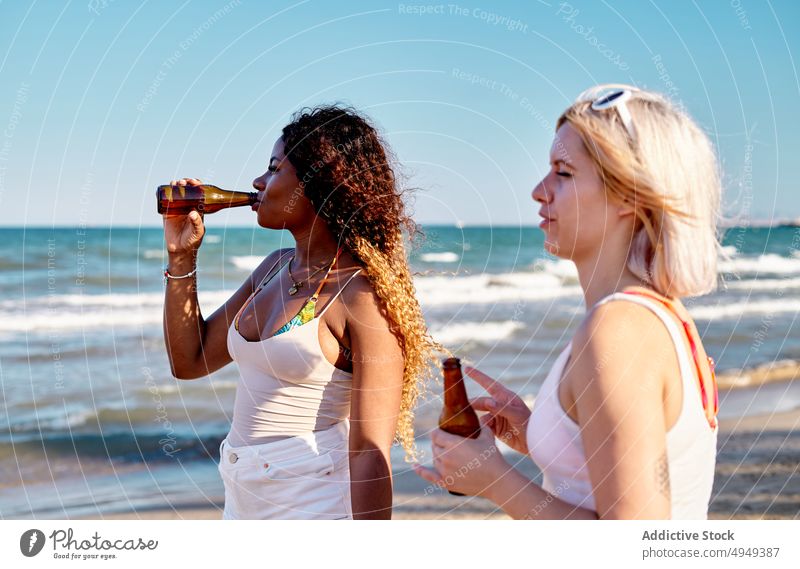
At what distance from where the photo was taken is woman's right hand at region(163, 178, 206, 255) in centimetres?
381

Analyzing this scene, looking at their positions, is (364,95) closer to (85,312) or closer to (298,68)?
(298,68)

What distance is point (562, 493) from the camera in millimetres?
2248

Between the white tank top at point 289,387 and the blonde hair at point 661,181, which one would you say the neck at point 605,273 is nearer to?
the blonde hair at point 661,181

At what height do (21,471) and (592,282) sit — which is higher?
(592,282)

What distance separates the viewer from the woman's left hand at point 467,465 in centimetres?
225

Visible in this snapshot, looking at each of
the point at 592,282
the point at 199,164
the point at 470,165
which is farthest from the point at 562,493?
the point at 199,164

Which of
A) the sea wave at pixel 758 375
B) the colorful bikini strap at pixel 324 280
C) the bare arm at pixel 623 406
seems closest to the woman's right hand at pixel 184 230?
the colorful bikini strap at pixel 324 280

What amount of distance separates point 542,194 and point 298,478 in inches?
61.2

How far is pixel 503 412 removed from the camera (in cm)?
280

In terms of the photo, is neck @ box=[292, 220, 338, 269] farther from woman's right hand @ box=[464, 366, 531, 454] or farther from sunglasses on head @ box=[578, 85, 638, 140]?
sunglasses on head @ box=[578, 85, 638, 140]

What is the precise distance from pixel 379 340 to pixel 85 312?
1502 centimetres

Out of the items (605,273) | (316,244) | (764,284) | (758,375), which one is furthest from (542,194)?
(764,284)

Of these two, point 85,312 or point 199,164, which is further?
point 85,312

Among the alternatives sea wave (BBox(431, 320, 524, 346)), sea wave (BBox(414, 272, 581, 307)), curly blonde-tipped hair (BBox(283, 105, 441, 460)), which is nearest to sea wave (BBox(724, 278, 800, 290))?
sea wave (BBox(414, 272, 581, 307))
